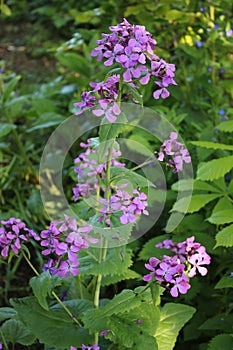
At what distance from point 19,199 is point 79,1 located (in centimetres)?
266

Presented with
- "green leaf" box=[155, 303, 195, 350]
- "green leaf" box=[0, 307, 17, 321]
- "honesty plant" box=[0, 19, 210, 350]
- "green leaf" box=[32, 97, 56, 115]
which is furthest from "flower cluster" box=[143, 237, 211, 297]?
"green leaf" box=[32, 97, 56, 115]

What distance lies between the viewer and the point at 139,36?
131 centimetres

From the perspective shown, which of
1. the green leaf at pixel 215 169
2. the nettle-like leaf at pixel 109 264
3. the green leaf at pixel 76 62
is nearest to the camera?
the nettle-like leaf at pixel 109 264

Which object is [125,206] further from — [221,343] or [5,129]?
[5,129]

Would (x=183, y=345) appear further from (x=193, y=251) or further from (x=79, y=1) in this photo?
(x=79, y=1)

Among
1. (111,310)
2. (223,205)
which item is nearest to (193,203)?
(223,205)

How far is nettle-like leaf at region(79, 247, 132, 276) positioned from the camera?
1560 millimetres

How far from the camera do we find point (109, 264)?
1.59m

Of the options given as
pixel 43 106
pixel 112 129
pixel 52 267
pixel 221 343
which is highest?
pixel 112 129

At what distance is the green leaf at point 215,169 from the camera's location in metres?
1.81

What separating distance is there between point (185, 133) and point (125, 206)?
123cm

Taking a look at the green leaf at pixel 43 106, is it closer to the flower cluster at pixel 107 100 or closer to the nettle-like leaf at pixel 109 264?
the nettle-like leaf at pixel 109 264

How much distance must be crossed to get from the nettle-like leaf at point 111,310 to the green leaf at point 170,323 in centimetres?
21

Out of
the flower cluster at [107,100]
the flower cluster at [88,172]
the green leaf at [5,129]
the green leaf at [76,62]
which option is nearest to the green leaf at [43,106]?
the green leaf at [76,62]
